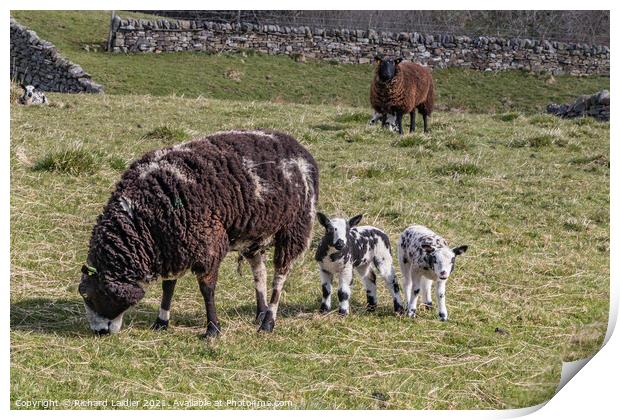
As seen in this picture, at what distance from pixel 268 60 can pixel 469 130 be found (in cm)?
582

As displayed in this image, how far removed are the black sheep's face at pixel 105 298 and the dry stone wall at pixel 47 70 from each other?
10.0 metres

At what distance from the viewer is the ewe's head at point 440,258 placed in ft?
24.7

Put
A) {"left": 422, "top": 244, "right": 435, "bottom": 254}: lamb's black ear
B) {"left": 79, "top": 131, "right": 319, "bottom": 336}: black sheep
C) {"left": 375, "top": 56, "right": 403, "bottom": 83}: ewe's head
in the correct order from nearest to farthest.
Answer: {"left": 79, "top": 131, "right": 319, "bottom": 336}: black sheep → {"left": 422, "top": 244, "right": 435, "bottom": 254}: lamb's black ear → {"left": 375, "top": 56, "right": 403, "bottom": 83}: ewe's head

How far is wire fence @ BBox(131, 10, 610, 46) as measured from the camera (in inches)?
326

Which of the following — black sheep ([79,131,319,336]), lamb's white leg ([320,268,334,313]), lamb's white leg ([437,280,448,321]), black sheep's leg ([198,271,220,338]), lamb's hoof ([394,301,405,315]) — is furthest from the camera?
lamb's hoof ([394,301,405,315])

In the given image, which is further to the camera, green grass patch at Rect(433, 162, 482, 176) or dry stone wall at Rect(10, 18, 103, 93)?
dry stone wall at Rect(10, 18, 103, 93)

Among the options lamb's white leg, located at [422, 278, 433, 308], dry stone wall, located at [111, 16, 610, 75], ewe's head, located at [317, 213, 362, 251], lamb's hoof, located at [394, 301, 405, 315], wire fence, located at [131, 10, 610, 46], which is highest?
wire fence, located at [131, 10, 610, 46]

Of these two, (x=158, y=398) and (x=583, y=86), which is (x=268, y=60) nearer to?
(x=583, y=86)

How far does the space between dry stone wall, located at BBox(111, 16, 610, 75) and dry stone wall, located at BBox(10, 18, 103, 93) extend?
171cm

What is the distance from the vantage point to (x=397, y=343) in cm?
718

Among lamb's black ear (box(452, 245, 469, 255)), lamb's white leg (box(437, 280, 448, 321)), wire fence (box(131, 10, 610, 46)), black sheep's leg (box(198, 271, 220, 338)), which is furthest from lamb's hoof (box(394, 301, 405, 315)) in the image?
wire fence (box(131, 10, 610, 46))

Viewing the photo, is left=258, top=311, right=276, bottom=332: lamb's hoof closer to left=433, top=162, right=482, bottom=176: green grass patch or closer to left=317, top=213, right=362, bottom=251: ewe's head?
left=317, top=213, right=362, bottom=251: ewe's head

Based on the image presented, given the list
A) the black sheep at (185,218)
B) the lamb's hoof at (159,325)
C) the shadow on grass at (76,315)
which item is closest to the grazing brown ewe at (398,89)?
the shadow on grass at (76,315)

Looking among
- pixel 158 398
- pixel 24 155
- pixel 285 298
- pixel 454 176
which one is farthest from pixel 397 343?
pixel 24 155
